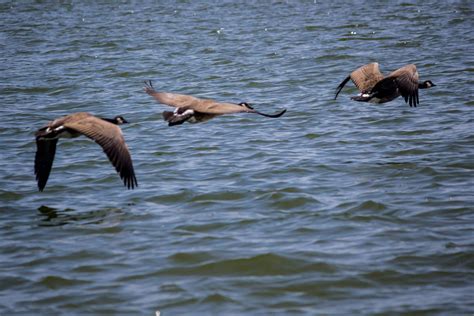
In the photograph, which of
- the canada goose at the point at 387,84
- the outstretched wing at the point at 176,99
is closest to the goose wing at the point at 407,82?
the canada goose at the point at 387,84

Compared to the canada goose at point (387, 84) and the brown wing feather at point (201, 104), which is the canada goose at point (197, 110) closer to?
the brown wing feather at point (201, 104)

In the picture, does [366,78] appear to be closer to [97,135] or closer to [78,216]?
[97,135]

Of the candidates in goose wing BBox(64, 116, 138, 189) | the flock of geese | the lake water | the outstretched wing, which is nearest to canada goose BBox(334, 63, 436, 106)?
the flock of geese

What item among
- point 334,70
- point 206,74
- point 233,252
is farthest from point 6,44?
point 233,252

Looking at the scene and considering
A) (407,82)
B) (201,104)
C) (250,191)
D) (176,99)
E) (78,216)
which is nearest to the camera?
(78,216)

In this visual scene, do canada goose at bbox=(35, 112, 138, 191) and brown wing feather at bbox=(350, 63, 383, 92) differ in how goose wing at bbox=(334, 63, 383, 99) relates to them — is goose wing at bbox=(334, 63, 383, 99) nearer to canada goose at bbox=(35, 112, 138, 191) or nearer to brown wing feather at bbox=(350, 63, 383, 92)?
brown wing feather at bbox=(350, 63, 383, 92)

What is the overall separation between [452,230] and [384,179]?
188 centimetres

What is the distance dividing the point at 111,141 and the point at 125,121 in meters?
1.49

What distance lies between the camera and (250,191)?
31.7 feet

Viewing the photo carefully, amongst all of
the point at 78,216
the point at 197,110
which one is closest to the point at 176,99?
the point at 197,110

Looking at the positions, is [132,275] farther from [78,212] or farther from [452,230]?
[452,230]

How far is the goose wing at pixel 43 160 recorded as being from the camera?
9.79 metres

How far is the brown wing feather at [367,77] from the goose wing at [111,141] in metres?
4.34

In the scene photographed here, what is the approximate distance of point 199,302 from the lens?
22.2 ft
